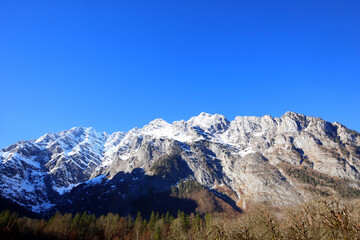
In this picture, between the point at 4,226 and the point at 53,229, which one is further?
the point at 53,229

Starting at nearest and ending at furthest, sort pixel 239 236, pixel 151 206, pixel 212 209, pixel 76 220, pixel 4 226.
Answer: pixel 239 236, pixel 4 226, pixel 76 220, pixel 212 209, pixel 151 206

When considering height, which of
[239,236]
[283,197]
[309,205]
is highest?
[283,197]

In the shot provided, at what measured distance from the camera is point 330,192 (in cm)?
19000

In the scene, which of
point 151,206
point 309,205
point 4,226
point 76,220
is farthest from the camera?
point 151,206

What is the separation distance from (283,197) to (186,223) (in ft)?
525

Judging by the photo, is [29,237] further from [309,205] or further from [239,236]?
[309,205]

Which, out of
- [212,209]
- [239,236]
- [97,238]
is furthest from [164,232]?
[212,209]

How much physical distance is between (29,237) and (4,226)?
870 centimetres

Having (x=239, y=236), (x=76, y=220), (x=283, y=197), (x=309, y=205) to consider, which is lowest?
(x=76, y=220)

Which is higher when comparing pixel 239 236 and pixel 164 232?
pixel 239 236

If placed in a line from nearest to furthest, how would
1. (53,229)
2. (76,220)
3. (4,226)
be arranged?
(4,226) < (53,229) < (76,220)

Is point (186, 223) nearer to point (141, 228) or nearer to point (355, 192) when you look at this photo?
point (141, 228)

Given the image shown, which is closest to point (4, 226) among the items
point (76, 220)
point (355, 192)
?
point (76, 220)

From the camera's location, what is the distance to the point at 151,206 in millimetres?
195875
